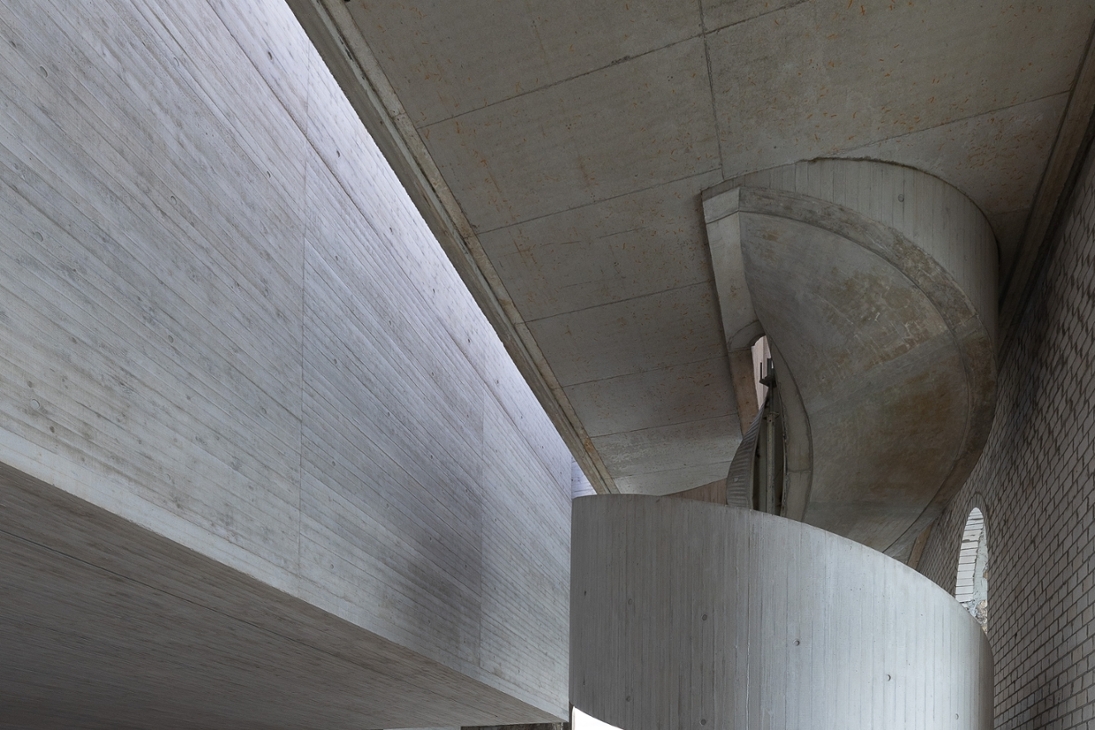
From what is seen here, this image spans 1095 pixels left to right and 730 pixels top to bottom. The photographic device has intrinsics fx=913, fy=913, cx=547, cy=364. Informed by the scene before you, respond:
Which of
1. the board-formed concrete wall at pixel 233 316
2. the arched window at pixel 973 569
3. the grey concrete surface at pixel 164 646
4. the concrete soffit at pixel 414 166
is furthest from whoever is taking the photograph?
the arched window at pixel 973 569

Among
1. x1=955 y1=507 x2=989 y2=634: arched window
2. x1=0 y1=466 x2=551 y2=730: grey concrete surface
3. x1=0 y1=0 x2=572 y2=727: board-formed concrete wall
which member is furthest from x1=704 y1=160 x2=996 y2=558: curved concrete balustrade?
x1=0 y1=466 x2=551 y2=730: grey concrete surface

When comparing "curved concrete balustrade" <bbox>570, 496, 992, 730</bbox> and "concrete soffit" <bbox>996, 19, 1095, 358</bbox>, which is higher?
"concrete soffit" <bbox>996, 19, 1095, 358</bbox>

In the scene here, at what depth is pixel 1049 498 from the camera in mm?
3982

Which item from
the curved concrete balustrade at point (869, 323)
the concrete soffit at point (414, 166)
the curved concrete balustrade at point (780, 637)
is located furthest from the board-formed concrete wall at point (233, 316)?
the curved concrete balustrade at point (869, 323)

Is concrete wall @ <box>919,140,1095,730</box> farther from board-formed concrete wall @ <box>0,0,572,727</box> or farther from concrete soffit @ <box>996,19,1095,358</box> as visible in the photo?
board-formed concrete wall @ <box>0,0,572,727</box>

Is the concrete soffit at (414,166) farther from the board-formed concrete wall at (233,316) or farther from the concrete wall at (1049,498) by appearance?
the concrete wall at (1049,498)

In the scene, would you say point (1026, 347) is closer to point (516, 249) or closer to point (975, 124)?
point (975, 124)

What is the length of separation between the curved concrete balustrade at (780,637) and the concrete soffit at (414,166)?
179 centimetres

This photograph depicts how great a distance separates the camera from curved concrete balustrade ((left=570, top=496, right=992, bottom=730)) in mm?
3682

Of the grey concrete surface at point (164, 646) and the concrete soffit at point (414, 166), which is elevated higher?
the concrete soffit at point (414, 166)

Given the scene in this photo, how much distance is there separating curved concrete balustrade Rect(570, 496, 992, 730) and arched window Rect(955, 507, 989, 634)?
195 centimetres

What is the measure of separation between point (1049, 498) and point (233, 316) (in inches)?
144

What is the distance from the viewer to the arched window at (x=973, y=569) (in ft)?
18.8

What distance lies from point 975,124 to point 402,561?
12.9ft
